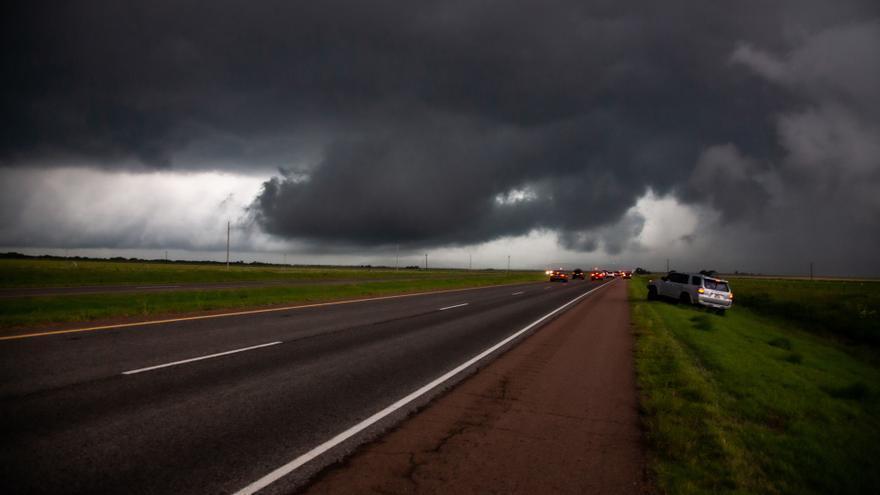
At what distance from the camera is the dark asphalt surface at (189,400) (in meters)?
3.95

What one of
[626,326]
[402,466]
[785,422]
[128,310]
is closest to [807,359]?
[626,326]

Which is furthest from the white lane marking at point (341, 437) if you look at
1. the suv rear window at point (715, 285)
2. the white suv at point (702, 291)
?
the suv rear window at point (715, 285)

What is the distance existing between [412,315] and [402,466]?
1248 centimetres

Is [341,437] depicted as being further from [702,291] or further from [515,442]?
[702,291]

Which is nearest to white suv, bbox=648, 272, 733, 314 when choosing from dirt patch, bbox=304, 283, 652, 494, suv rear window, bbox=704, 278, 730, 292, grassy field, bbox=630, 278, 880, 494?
suv rear window, bbox=704, 278, 730, 292

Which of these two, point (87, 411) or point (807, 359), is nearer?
point (87, 411)

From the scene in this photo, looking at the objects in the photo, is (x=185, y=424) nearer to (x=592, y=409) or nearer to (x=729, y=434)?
(x=592, y=409)

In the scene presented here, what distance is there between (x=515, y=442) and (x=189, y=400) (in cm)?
421

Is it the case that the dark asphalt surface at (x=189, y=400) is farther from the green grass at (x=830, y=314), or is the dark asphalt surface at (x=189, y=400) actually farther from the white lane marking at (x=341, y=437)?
the green grass at (x=830, y=314)

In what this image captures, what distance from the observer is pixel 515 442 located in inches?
196

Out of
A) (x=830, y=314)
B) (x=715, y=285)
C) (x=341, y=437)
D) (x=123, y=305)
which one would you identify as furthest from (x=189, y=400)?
(x=830, y=314)

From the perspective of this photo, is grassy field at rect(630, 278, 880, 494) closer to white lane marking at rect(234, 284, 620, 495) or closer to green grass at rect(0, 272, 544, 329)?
white lane marking at rect(234, 284, 620, 495)

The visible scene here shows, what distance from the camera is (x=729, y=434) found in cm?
537

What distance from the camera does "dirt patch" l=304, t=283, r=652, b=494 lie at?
158 inches
